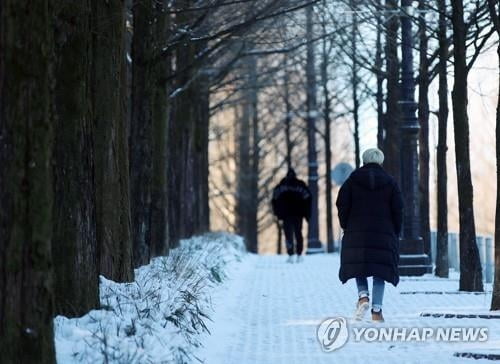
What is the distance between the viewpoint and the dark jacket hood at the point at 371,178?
12391 mm

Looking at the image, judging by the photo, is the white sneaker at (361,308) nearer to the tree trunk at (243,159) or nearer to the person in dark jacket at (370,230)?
the person in dark jacket at (370,230)

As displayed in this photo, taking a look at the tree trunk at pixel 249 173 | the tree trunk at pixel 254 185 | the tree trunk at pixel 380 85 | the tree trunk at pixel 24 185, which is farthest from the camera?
the tree trunk at pixel 249 173

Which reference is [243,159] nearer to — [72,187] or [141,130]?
[141,130]

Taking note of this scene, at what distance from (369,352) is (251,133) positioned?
128ft

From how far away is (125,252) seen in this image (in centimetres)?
1383

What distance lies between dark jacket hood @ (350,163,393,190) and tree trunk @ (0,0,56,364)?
16.7 feet

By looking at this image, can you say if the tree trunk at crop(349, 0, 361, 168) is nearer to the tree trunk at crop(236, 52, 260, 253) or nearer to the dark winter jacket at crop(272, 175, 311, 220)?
the dark winter jacket at crop(272, 175, 311, 220)

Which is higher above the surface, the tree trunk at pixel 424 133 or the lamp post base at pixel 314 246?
the tree trunk at pixel 424 133

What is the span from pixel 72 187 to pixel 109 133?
303cm

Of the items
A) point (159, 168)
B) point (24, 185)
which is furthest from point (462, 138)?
point (24, 185)

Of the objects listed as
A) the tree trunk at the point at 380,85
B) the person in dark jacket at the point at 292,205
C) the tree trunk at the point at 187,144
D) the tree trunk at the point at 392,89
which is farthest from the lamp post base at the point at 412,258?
the person in dark jacket at the point at 292,205

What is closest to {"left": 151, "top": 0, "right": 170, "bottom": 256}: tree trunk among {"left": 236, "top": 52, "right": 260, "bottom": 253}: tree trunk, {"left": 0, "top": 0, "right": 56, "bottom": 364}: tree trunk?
{"left": 0, "top": 0, "right": 56, "bottom": 364}: tree trunk

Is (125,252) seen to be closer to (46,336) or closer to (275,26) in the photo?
(46,336)

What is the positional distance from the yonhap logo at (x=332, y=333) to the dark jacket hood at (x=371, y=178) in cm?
144
